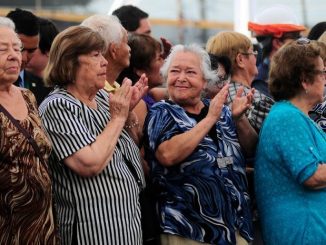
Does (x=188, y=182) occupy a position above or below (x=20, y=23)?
below

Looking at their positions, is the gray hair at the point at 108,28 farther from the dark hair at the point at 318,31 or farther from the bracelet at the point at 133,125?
the dark hair at the point at 318,31

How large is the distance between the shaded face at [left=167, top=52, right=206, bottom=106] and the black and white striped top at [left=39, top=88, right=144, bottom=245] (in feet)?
2.16

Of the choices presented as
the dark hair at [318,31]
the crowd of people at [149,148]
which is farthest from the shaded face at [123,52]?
the dark hair at [318,31]

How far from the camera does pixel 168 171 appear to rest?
4.41m

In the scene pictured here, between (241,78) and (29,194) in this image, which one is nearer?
(29,194)

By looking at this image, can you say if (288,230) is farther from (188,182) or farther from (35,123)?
(35,123)

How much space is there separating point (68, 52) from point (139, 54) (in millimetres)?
1106

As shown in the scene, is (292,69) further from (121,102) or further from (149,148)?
(121,102)

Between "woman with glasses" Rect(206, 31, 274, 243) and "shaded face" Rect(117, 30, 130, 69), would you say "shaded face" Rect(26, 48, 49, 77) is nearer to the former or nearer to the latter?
"shaded face" Rect(117, 30, 130, 69)

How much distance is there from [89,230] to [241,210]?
936 mm

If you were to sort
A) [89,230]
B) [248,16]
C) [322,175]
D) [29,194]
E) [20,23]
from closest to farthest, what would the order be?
[29,194], [89,230], [322,175], [20,23], [248,16]

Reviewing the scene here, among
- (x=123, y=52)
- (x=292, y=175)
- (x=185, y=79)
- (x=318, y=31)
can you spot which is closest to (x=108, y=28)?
(x=123, y=52)

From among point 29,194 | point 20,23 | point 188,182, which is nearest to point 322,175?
point 188,182

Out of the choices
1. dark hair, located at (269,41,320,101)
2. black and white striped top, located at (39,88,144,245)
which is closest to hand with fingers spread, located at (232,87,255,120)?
dark hair, located at (269,41,320,101)
